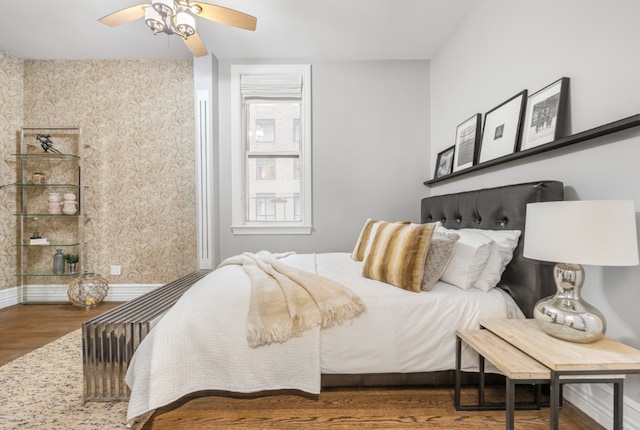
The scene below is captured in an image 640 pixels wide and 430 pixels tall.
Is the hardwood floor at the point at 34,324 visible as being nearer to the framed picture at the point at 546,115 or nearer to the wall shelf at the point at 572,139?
the wall shelf at the point at 572,139

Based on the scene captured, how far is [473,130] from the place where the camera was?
2234 mm

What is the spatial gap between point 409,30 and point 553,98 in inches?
61.1

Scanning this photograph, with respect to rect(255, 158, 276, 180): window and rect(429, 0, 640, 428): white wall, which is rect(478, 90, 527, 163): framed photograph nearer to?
rect(429, 0, 640, 428): white wall

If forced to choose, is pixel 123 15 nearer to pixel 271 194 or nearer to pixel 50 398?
pixel 271 194

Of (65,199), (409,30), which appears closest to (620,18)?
(409,30)

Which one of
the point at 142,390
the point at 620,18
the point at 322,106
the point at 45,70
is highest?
the point at 45,70

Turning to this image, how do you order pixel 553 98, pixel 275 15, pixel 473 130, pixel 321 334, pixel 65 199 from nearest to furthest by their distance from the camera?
pixel 321 334
pixel 553 98
pixel 473 130
pixel 275 15
pixel 65 199

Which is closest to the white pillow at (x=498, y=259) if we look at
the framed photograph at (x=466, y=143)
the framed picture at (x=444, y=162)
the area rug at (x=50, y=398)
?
the framed photograph at (x=466, y=143)

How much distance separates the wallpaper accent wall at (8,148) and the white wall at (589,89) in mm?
4585

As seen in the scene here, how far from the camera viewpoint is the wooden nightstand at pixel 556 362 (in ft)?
3.22

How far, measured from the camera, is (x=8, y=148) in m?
3.06

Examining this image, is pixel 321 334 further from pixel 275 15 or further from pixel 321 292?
pixel 275 15

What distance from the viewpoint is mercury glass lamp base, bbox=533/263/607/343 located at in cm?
110

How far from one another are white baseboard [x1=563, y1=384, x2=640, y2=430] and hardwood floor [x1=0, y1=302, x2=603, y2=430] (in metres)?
0.04
